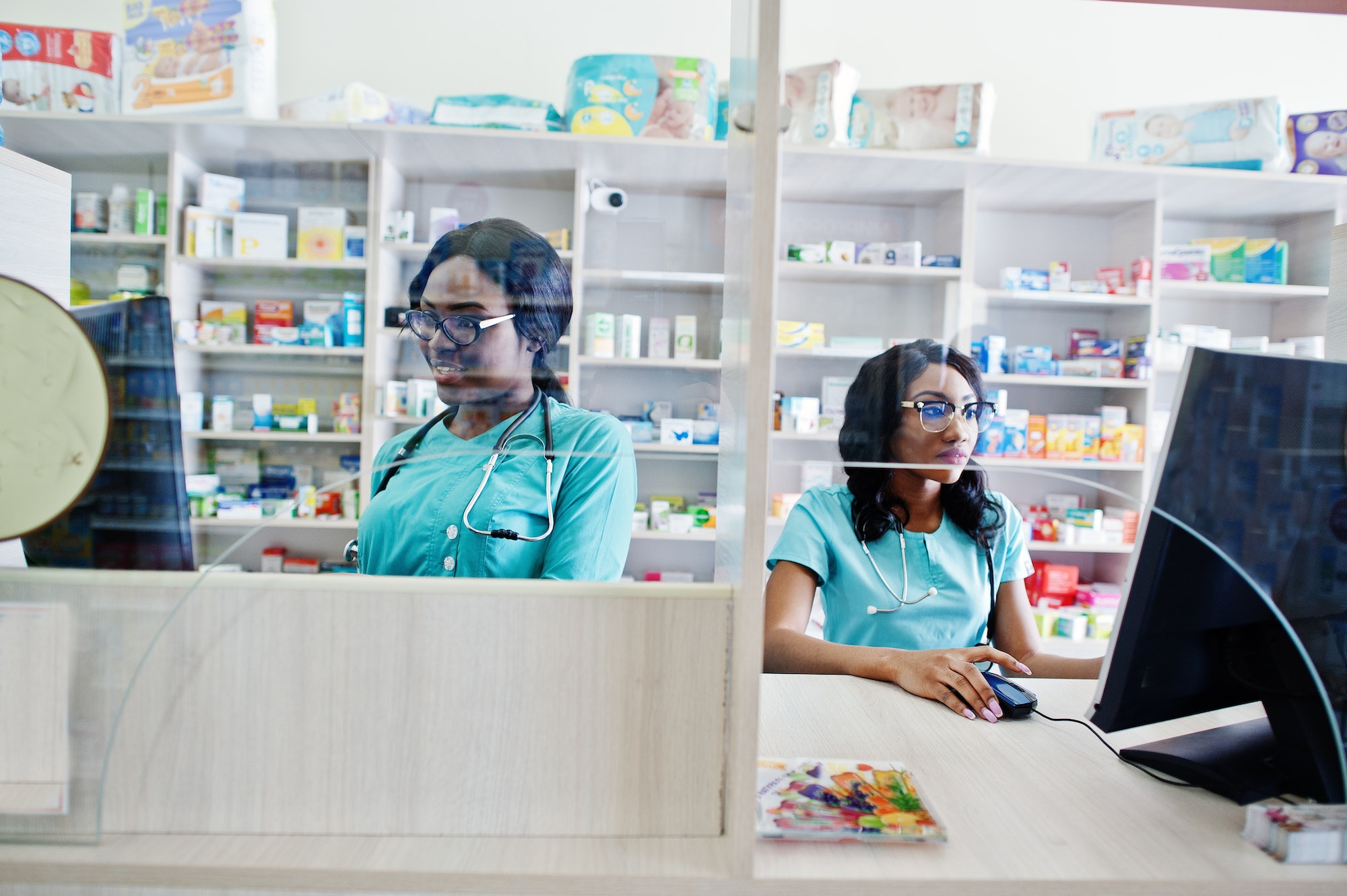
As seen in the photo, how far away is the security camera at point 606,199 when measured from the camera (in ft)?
3.18

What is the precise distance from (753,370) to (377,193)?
64cm

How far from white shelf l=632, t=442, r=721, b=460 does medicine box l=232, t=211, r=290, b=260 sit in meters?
0.51

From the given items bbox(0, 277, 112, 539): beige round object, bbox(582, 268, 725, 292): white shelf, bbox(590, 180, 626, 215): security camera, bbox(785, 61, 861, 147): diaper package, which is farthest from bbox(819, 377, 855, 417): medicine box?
bbox(0, 277, 112, 539): beige round object

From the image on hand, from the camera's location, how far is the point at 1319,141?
1545mm

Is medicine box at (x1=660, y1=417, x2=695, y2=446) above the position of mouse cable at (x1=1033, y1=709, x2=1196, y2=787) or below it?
above

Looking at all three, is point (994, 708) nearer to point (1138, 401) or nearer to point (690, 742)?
point (690, 742)

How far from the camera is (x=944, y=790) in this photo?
810mm

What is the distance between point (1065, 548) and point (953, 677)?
0.67 meters

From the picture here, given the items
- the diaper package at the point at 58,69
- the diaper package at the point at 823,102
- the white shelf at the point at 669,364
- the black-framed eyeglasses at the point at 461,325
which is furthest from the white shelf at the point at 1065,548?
the diaper package at the point at 58,69

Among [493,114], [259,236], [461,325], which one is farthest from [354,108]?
[461,325]

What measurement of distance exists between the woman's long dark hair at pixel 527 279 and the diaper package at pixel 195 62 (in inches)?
15.7

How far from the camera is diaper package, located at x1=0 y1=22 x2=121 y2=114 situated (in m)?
0.96

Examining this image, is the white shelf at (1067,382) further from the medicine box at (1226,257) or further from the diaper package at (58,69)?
the diaper package at (58,69)

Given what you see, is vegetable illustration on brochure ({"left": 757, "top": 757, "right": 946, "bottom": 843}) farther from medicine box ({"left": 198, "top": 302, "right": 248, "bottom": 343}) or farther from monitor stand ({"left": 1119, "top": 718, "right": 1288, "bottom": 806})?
medicine box ({"left": 198, "top": 302, "right": 248, "bottom": 343})
